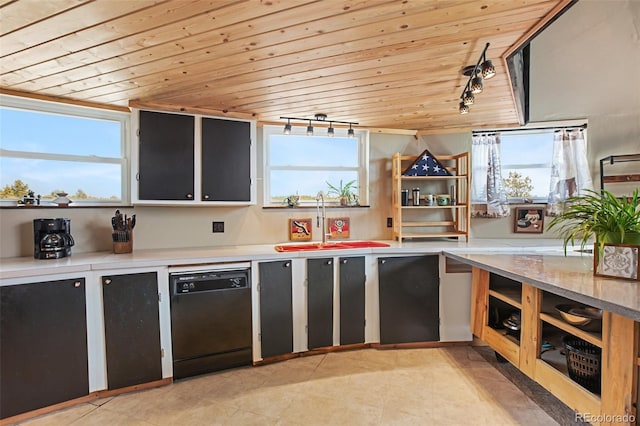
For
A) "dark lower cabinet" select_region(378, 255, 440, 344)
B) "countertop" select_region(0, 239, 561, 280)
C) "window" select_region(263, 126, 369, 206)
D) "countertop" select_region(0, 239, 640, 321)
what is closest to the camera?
"countertop" select_region(0, 239, 640, 321)

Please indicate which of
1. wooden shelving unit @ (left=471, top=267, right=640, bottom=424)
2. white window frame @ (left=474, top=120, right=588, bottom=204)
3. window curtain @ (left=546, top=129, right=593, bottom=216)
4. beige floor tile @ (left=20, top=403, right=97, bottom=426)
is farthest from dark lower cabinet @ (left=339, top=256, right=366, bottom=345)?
window curtain @ (left=546, top=129, right=593, bottom=216)

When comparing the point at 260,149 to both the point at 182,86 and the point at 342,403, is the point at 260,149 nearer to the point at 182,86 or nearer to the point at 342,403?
the point at 182,86

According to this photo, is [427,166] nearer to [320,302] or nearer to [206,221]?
[320,302]

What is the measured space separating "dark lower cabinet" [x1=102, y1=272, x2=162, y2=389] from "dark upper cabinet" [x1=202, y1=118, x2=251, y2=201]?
0.89m

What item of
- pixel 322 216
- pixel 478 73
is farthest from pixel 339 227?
pixel 478 73

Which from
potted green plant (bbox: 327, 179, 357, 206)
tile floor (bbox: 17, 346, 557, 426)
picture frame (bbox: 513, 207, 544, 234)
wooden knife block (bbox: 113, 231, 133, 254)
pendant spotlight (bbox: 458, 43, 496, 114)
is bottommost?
tile floor (bbox: 17, 346, 557, 426)

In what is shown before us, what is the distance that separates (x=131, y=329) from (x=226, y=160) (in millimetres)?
1490

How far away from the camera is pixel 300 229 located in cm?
323

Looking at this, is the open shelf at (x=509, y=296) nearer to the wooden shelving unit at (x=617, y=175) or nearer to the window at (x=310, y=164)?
the window at (x=310, y=164)

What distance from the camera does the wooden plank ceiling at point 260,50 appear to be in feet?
4.66

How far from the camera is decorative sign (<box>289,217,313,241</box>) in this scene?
3.21 meters

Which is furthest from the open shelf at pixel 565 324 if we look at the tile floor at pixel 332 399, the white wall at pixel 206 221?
the white wall at pixel 206 221

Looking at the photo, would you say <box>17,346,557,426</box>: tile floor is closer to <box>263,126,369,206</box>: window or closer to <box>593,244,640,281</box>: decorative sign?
<box>593,244,640,281</box>: decorative sign

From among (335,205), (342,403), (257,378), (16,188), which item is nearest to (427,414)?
(342,403)
